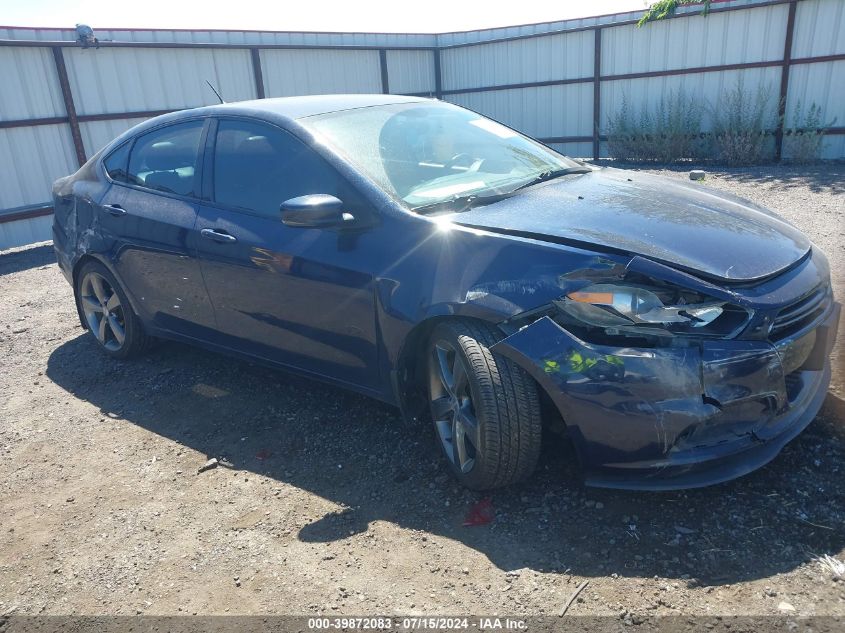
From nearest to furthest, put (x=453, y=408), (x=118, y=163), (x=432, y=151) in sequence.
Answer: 1. (x=453, y=408)
2. (x=432, y=151)
3. (x=118, y=163)

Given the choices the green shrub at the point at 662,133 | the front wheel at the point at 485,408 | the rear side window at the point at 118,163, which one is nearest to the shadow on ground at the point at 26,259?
the rear side window at the point at 118,163

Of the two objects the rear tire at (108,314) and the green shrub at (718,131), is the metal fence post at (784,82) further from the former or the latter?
the rear tire at (108,314)

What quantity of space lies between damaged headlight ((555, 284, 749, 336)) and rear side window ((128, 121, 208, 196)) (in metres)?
2.54

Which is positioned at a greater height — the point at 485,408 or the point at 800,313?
the point at 800,313

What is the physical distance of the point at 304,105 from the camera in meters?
4.01

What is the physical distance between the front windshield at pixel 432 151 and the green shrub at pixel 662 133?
10439 millimetres

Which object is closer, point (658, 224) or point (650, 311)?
point (650, 311)

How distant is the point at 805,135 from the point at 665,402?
457 inches

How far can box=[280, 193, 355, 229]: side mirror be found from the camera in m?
3.11

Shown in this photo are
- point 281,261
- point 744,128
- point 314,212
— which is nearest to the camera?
point 314,212

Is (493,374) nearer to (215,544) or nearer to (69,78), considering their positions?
(215,544)

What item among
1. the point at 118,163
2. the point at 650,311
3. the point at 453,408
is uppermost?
the point at 118,163

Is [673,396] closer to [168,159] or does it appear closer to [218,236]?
[218,236]

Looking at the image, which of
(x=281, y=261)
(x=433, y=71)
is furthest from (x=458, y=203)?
(x=433, y=71)
